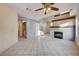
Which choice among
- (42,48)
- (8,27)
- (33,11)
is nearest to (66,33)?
(42,48)

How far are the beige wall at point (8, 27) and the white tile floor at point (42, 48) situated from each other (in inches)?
5.1

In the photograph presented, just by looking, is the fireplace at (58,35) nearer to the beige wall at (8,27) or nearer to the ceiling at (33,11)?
the ceiling at (33,11)

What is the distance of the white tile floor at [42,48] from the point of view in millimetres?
1928

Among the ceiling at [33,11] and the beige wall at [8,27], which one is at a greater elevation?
the ceiling at [33,11]

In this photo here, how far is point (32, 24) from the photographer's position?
91.7 inches

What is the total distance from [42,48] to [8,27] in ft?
2.64

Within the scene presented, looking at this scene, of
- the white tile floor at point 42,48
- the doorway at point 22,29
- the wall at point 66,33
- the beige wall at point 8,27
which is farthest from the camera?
the wall at point 66,33

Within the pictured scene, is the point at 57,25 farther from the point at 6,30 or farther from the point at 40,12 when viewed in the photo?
the point at 6,30

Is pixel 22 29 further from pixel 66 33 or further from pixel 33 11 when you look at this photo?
pixel 66 33

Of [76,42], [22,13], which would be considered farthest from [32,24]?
[76,42]

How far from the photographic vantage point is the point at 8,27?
2129mm

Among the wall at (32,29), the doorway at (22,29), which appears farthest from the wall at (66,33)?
the doorway at (22,29)

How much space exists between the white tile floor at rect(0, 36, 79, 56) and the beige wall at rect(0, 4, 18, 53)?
0.13m

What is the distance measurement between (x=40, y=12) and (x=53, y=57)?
901mm
